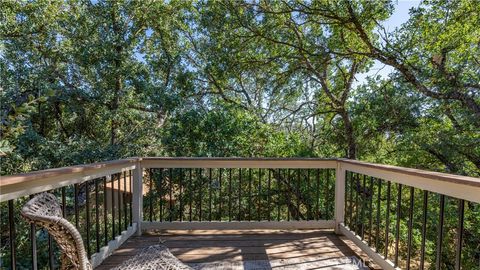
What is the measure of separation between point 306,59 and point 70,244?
5.76 metres

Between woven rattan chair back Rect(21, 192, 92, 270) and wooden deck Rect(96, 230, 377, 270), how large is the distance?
124 centimetres

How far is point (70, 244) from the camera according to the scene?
4.11ft

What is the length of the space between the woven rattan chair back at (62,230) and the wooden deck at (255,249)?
1.24m

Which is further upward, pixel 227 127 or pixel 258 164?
pixel 227 127

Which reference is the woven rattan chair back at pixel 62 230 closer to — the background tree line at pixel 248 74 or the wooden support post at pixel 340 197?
the wooden support post at pixel 340 197

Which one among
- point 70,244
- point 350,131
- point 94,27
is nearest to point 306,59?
point 350,131

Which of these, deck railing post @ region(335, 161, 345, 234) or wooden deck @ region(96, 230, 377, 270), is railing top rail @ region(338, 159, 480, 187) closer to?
deck railing post @ region(335, 161, 345, 234)

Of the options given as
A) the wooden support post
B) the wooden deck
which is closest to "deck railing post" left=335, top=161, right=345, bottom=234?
the wooden support post

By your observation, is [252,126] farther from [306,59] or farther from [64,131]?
[64,131]

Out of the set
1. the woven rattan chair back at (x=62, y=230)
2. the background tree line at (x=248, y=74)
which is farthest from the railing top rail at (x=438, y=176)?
the background tree line at (x=248, y=74)

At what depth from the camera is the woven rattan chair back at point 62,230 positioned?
115cm

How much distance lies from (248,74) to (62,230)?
701 centimetres

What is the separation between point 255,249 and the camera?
9.30 feet

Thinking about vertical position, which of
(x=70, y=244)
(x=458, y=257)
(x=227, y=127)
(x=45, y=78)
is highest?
(x=45, y=78)
